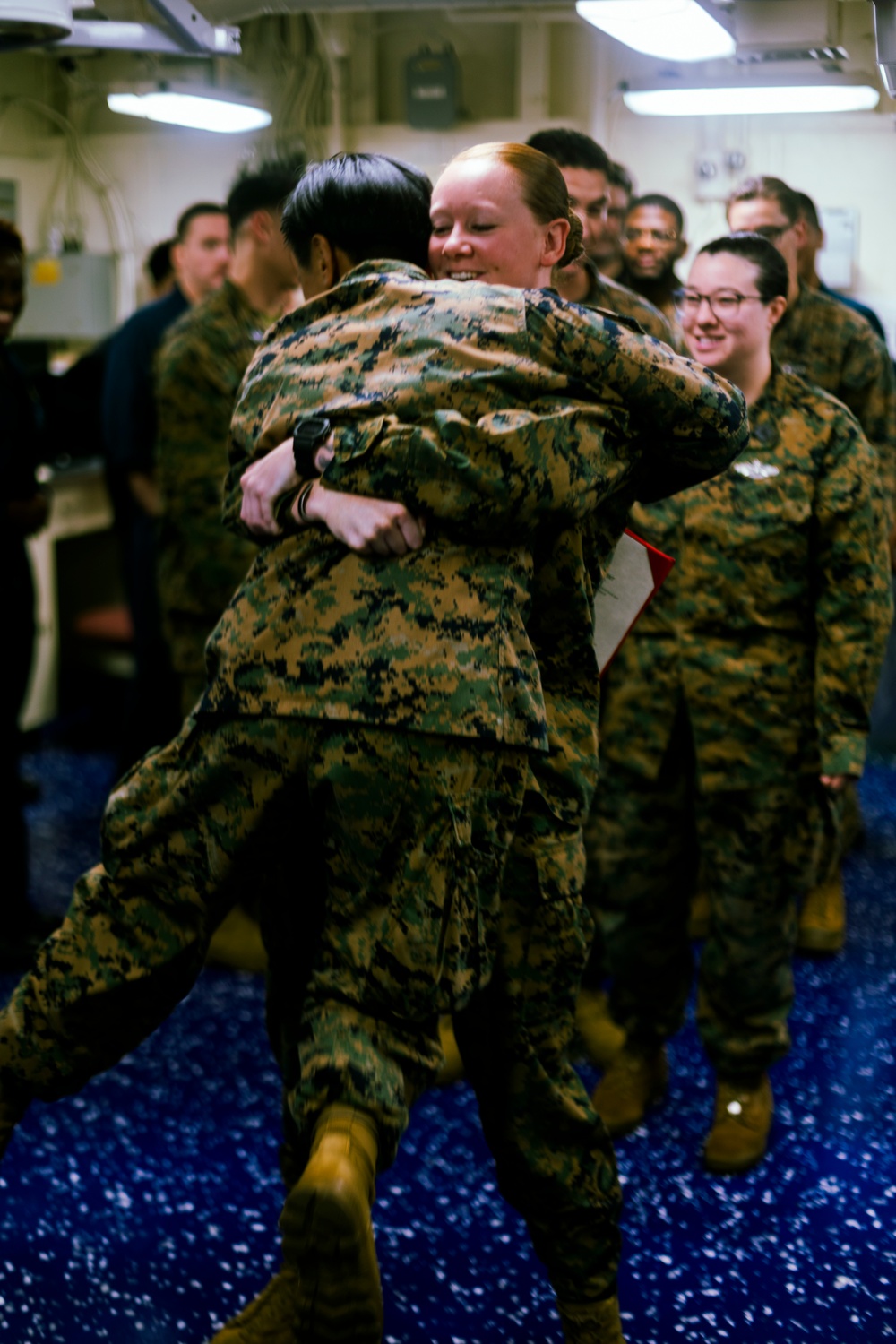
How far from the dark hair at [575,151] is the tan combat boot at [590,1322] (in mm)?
2018

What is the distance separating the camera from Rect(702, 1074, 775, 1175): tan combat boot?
7.55 feet

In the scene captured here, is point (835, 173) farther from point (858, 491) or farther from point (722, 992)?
point (722, 992)

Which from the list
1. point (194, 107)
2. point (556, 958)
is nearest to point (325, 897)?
point (556, 958)

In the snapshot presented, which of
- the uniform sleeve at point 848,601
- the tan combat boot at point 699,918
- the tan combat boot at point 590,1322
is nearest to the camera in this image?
the tan combat boot at point 590,1322

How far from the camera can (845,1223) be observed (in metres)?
2.14

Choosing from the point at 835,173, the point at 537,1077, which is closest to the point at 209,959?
the point at 537,1077

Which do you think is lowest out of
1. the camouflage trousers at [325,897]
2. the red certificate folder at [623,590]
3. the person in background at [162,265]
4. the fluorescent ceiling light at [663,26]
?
the camouflage trousers at [325,897]

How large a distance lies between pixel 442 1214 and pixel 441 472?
1.32m

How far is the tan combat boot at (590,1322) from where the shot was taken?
65.1 inches

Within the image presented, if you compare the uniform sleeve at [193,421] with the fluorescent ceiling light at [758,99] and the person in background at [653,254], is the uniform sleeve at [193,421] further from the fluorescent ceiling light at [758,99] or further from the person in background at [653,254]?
the fluorescent ceiling light at [758,99]

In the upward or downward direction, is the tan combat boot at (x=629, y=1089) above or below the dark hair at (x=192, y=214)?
below

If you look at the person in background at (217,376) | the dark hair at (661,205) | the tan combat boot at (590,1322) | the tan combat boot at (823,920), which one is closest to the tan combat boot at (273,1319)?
the tan combat boot at (590,1322)

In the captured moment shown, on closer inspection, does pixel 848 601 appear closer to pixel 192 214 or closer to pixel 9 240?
pixel 9 240

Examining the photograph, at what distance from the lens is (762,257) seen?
234 cm
